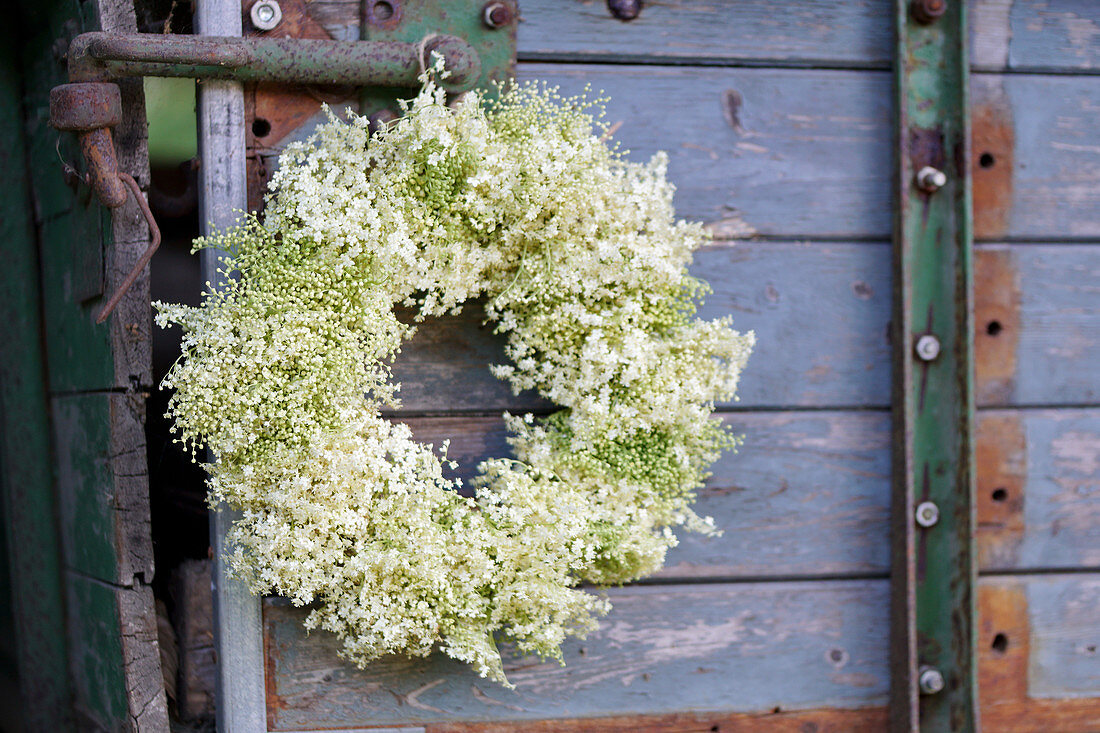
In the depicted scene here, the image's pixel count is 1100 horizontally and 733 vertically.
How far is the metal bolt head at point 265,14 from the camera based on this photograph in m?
1.31

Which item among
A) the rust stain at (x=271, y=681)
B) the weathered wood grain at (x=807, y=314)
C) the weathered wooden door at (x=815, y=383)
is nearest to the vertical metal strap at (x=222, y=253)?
the rust stain at (x=271, y=681)

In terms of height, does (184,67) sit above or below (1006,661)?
above

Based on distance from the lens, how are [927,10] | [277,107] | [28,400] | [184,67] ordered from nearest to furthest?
[184,67] → [277,107] → [927,10] → [28,400]

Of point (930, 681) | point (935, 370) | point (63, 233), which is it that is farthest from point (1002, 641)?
point (63, 233)

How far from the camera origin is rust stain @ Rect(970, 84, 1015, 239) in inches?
59.8

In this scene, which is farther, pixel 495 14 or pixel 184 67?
pixel 495 14

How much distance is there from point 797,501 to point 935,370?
367mm

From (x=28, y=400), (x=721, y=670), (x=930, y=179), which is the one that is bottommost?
(x=721, y=670)

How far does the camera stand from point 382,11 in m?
1.35

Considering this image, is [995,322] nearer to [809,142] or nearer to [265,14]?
[809,142]

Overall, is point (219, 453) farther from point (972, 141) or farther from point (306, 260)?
point (972, 141)

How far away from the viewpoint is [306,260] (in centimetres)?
122

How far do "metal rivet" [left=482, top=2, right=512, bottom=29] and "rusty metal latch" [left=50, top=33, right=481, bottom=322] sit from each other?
3.2 inches

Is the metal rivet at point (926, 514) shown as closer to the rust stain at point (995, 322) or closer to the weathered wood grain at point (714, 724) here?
the rust stain at point (995, 322)
